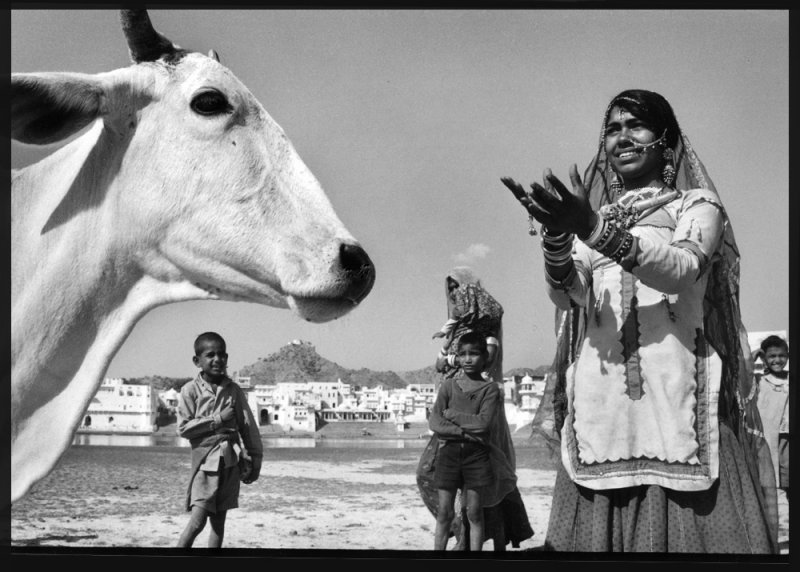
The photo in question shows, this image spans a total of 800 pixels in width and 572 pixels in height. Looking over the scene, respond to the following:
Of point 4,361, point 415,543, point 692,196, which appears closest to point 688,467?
point 692,196

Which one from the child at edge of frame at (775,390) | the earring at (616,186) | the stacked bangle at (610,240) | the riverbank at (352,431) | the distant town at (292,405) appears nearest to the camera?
the stacked bangle at (610,240)

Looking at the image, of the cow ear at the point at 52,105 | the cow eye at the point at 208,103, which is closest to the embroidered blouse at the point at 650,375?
the cow eye at the point at 208,103

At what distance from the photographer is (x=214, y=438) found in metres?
4.84

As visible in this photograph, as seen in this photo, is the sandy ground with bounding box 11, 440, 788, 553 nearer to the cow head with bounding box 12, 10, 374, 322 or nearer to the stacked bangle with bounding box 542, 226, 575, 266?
the stacked bangle with bounding box 542, 226, 575, 266

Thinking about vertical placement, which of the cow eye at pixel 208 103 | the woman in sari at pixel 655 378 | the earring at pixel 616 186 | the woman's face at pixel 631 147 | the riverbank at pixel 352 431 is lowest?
the riverbank at pixel 352 431

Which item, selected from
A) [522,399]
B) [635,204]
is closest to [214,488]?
[635,204]

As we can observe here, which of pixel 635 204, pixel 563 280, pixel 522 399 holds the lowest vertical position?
pixel 522 399

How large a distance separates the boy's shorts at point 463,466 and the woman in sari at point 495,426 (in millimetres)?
218

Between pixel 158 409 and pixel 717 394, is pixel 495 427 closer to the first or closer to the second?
pixel 717 394

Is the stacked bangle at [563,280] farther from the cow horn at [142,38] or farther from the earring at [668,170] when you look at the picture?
the cow horn at [142,38]

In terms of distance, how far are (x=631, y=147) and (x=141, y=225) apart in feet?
4.92

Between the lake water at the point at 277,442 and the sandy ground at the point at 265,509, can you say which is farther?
the lake water at the point at 277,442

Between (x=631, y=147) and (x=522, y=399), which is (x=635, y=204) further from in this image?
(x=522, y=399)

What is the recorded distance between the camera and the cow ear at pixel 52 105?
76.6 inches
